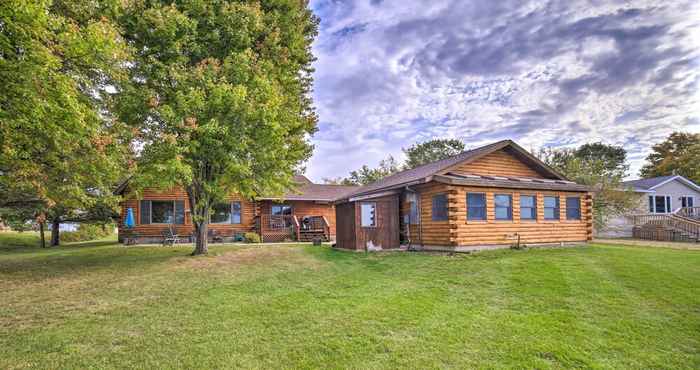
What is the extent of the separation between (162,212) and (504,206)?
18.6 meters

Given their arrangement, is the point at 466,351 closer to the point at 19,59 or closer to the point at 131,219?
the point at 19,59

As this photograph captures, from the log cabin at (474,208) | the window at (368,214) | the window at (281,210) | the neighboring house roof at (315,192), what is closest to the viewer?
the log cabin at (474,208)

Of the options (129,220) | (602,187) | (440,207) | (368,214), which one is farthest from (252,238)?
(602,187)

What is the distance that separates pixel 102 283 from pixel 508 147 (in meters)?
15.1

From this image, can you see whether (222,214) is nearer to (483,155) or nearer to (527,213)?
(483,155)

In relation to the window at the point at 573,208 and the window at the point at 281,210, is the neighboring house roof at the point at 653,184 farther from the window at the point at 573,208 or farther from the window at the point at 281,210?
the window at the point at 281,210

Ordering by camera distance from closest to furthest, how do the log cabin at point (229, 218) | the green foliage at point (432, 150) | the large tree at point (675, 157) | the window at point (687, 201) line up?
1. the log cabin at point (229, 218)
2. the window at point (687, 201)
3. the large tree at point (675, 157)
4. the green foliage at point (432, 150)

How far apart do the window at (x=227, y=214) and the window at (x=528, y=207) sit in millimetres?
15994

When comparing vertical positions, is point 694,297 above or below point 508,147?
below

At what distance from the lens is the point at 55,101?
7.25m

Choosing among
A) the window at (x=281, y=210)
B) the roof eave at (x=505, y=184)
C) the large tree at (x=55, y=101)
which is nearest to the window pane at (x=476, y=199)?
the roof eave at (x=505, y=184)

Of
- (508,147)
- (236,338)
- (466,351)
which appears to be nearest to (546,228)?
(508,147)

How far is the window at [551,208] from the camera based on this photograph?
48.5 ft

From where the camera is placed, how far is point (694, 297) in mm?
6266
